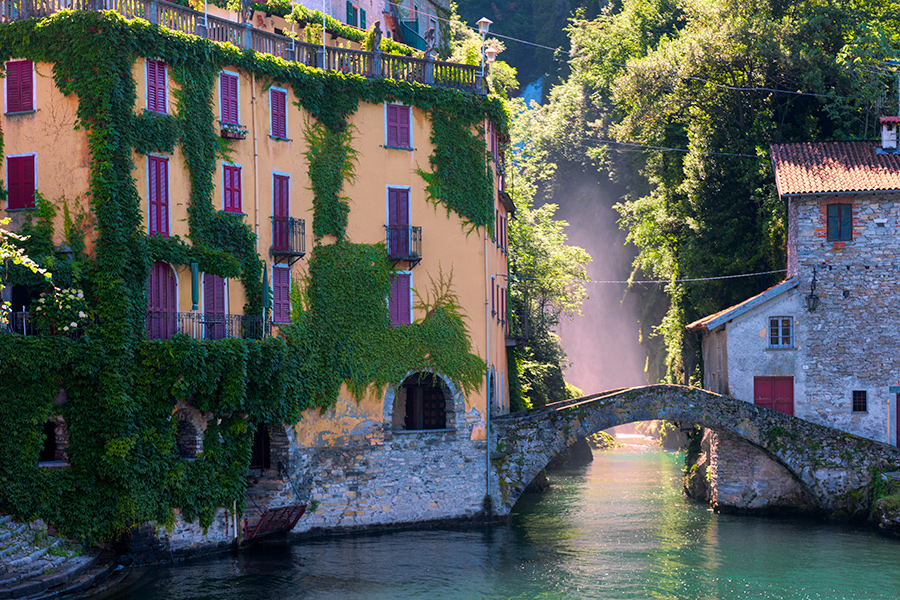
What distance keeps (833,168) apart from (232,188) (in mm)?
20439

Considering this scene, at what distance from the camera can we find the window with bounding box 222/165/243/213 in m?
30.9

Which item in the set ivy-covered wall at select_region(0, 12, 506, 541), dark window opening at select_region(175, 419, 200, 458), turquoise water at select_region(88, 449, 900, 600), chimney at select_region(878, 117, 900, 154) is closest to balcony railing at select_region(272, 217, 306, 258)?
ivy-covered wall at select_region(0, 12, 506, 541)

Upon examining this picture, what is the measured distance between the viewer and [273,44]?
32562 mm

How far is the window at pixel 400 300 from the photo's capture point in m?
33.8

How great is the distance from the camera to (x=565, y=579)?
89.6ft

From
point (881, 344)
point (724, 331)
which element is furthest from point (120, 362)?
point (881, 344)

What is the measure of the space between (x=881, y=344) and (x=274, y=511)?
21.0 metres

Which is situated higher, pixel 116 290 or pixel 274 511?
pixel 116 290

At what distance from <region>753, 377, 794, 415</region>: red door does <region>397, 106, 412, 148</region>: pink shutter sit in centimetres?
1470

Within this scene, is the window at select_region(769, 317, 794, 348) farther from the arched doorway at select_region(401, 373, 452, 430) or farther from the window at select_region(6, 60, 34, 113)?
the window at select_region(6, 60, 34, 113)

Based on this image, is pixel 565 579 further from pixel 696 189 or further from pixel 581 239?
pixel 581 239

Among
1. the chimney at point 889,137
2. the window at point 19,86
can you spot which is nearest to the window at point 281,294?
the window at point 19,86

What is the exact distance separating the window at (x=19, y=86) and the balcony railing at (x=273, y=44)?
142cm

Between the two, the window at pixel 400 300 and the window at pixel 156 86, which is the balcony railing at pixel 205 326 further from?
the window at pixel 156 86
